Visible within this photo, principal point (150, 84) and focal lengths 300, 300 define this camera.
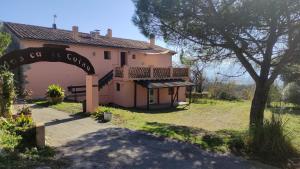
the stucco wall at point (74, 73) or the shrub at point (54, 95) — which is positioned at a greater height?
the stucco wall at point (74, 73)

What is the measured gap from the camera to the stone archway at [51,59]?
10.8m

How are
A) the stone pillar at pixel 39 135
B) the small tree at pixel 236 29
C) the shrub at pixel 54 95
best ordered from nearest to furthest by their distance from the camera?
1. the stone pillar at pixel 39 135
2. the small tree at pixel 236 29
3. the shrub at pixel 54 95

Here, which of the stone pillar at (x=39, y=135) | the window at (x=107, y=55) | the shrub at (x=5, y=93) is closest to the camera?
the stone pillar at (x=39, y=135)

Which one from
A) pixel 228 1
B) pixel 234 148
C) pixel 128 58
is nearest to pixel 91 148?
pixel 234 148

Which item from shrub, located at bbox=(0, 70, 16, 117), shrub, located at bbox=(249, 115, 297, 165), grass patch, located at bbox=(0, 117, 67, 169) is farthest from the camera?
shrub, located at bbox=(0, 70, 16, 117)

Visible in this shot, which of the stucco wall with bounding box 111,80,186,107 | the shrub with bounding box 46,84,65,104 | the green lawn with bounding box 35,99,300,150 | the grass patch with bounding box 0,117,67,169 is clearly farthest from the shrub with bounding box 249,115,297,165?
the stucco wall with bounding box 111,80,186,107

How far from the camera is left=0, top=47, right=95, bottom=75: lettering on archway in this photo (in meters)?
10.8

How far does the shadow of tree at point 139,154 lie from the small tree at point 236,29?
2.21m

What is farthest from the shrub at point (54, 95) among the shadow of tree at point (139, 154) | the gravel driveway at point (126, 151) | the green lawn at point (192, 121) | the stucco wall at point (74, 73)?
the shadow of tree at point (139, 154)

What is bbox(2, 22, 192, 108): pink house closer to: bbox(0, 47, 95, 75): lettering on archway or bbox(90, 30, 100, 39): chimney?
bbox(90, 30, 100, 39): chimney

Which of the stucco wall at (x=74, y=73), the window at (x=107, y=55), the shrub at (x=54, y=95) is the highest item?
the window at (x=107, y=55)

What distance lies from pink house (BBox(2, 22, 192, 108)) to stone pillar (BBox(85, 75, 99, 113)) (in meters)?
6.68

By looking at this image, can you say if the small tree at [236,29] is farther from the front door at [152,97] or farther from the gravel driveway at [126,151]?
the front door at [152,97]

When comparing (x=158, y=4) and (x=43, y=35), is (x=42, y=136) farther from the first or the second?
(x=43, y=35)
